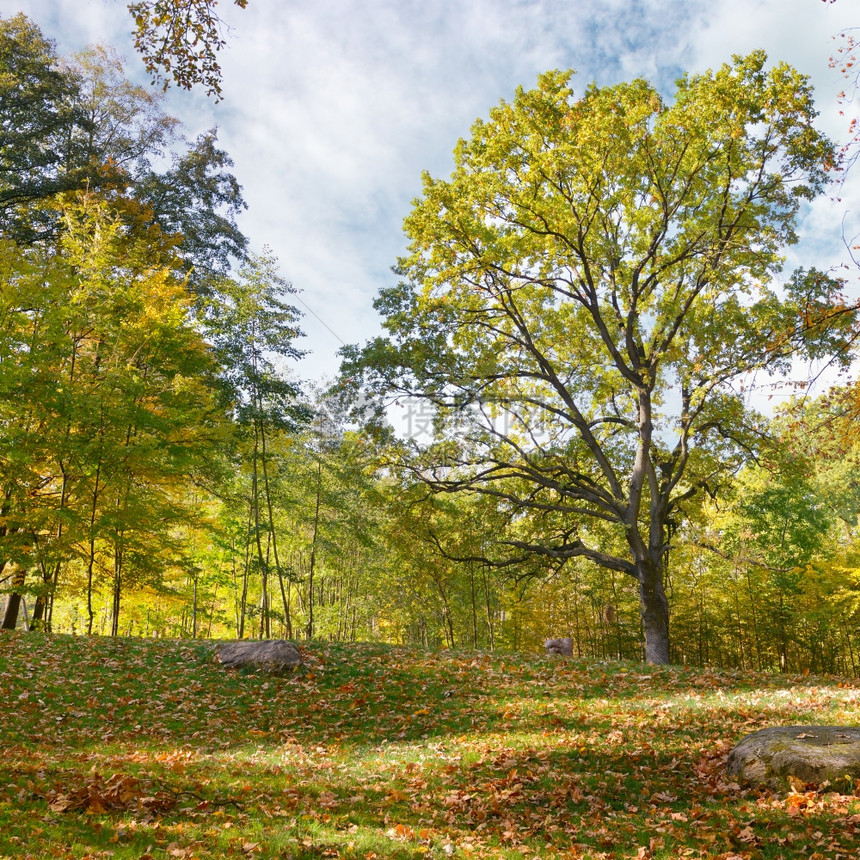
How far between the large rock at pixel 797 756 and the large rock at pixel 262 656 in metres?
9.48

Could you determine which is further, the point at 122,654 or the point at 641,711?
the point at 122,654

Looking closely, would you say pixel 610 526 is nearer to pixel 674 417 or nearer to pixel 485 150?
pixel 674 417

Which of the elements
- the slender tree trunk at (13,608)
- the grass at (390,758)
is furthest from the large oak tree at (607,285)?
the slender tree trunk at (13,608)

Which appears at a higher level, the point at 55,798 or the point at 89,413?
the point at 89,413

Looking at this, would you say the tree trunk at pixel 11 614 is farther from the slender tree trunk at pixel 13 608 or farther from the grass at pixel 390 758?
the grass at pixel 390 758

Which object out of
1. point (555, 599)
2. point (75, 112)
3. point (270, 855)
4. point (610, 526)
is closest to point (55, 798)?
point (270, 855)

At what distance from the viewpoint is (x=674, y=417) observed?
770 inches

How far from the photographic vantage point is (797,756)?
6.73 meters

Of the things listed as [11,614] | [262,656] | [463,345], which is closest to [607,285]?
[463,345]

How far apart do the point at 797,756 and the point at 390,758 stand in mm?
5290

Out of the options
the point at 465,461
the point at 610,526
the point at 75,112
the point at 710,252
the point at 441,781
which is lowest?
A: the point at 441,781

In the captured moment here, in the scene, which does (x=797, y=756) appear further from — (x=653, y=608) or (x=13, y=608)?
(x=13, y=608)

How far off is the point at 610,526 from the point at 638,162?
1278cm

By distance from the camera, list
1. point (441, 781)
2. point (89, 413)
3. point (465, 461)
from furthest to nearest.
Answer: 1. point (465, 461)
2. point (89, 413)
3. point (441, 781)
